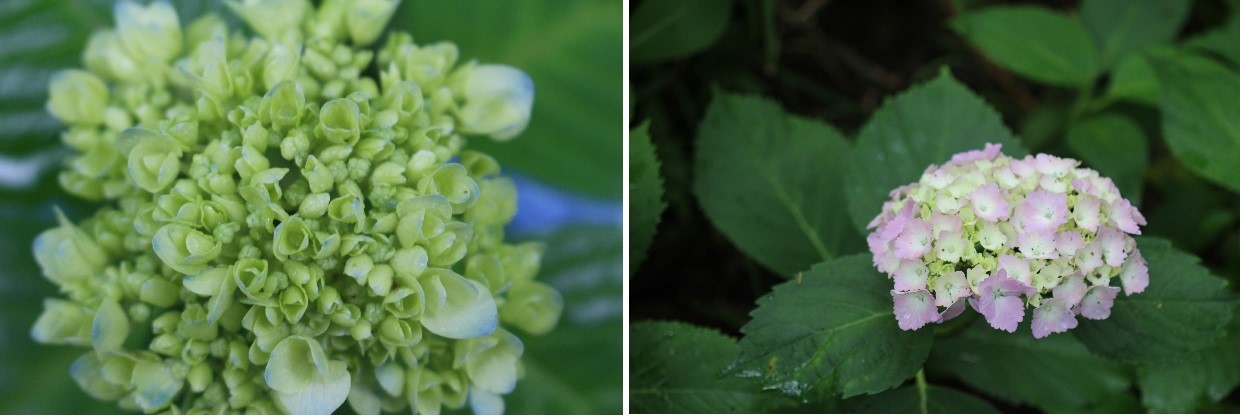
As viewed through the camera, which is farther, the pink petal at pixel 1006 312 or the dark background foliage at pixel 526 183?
the dark background foliage at pixel 526 183

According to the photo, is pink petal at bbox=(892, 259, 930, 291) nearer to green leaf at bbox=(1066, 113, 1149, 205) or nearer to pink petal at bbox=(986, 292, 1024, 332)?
pink petal at bbox=(986, 292, 1024, 332)

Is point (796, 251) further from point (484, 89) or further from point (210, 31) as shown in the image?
point (210, 31)

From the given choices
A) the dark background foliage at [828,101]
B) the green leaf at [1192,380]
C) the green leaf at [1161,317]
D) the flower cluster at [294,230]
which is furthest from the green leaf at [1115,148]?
the flower cluster at [294,230]

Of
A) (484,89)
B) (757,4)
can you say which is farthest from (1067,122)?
(484,89)

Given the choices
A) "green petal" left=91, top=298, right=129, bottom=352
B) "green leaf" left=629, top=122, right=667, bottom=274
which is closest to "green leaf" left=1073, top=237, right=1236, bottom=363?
"green leaf" left=629, top=122, right=667, bottom=274

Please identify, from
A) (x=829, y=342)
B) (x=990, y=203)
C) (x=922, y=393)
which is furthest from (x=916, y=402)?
(x=990, y=203)

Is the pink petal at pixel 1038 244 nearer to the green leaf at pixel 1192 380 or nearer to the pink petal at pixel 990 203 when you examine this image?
the pink petal at pixel 990 203

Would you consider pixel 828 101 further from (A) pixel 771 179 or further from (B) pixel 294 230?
(B) pixel 294 230
